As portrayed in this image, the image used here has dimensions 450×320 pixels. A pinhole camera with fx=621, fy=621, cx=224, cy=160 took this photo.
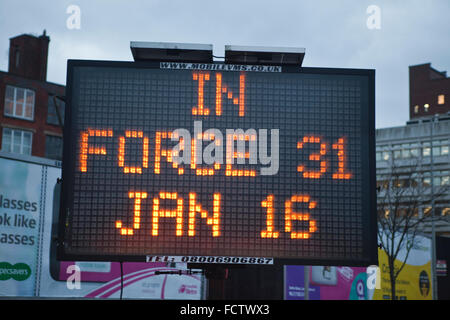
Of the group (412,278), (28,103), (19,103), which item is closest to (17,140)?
(19,103)

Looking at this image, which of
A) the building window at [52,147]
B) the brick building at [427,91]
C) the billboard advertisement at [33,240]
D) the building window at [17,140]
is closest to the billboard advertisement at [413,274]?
the billboard advertisement at [33,240]

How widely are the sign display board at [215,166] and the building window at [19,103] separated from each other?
156 feet

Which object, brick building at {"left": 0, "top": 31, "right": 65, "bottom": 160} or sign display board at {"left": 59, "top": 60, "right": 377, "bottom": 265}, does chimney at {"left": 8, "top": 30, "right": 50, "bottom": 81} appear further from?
sign display board at {"left": 59, "top": 60, "right": 377, "bottom": 265}

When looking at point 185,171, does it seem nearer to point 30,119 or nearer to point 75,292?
point 75,292

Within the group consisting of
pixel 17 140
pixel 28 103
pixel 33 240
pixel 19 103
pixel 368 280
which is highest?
pixel 28 103

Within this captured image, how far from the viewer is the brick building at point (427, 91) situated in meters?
87.5

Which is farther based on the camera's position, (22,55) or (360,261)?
(22,55)

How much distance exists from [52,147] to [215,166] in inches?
1953

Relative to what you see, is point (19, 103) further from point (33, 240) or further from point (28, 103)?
point (33, 240)

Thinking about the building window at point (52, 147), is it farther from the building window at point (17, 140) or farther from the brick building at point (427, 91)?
the brick building at point (427, 91)

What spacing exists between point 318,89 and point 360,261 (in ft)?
7.18

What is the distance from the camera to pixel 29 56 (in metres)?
→ 55.8

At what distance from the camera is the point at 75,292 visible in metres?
16.5

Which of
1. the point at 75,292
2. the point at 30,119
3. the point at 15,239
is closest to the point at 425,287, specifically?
the point at 75,292
